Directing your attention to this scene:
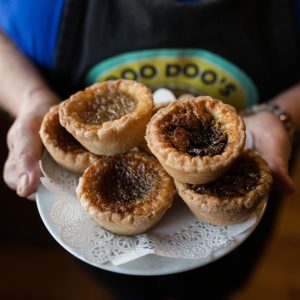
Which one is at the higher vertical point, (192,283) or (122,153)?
(122,153)

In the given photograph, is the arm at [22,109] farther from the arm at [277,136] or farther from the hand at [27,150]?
the arm at [277,136]

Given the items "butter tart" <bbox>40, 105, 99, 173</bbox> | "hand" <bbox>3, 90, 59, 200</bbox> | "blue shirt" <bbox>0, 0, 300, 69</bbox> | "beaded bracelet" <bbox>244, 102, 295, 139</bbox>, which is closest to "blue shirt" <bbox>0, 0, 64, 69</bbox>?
"blue shirt" <bbox>0, 0, 300, 69</bbox>

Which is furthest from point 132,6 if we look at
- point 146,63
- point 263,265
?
point 263,265

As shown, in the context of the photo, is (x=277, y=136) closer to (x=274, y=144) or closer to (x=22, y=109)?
(x=274, y=144)

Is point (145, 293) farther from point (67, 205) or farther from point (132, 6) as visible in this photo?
point (132, 6)

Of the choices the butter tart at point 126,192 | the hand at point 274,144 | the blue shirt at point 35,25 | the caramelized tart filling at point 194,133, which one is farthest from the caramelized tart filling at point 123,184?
the blue shirt at point 35,25

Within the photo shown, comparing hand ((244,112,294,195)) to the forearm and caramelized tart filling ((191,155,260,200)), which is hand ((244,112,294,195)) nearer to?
caramelized tart filling ((191,155,260,200))
